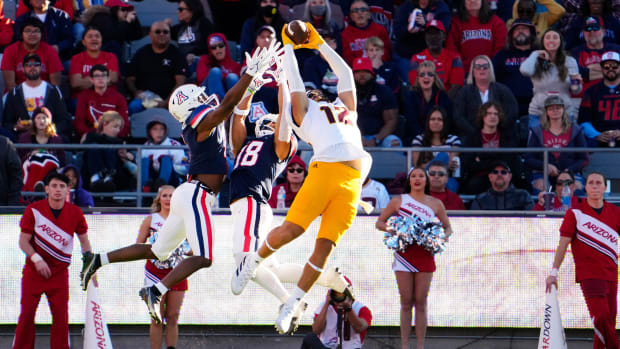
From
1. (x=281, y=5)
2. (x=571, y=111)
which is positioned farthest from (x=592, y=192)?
(x=281, y=5)

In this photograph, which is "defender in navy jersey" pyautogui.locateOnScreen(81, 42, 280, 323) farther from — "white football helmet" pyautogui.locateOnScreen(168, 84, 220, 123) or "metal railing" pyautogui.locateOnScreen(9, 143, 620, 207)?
"metal railing" pyautogui.locateOnScreen(9, 143, 620, 207)

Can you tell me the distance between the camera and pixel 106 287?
12.9 m

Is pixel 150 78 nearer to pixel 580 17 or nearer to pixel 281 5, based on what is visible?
pixel 281 5

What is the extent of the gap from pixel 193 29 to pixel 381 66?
2.91 metres

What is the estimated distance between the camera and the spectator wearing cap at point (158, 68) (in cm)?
1477

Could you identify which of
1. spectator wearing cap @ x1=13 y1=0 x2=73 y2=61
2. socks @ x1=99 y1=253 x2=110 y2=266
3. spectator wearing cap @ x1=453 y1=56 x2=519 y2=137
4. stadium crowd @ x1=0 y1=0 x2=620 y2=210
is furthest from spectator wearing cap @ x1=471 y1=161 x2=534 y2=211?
spectator wearing cap @ x1=13 y1=0 x2=73 y2=61

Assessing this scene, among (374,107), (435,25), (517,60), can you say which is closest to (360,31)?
(435,25)

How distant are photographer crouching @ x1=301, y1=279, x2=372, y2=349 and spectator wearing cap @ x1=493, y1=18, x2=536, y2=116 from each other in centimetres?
432

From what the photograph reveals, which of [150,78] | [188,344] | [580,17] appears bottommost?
[188,344]

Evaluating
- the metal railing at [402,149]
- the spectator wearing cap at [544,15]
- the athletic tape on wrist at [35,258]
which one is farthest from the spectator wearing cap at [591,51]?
the athletic tape on wrist at [35,258]

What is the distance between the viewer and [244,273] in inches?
353

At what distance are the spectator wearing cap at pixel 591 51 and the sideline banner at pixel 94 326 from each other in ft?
23.0

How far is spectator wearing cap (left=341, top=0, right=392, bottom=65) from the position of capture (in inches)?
594

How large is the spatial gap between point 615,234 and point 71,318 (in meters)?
6.31
